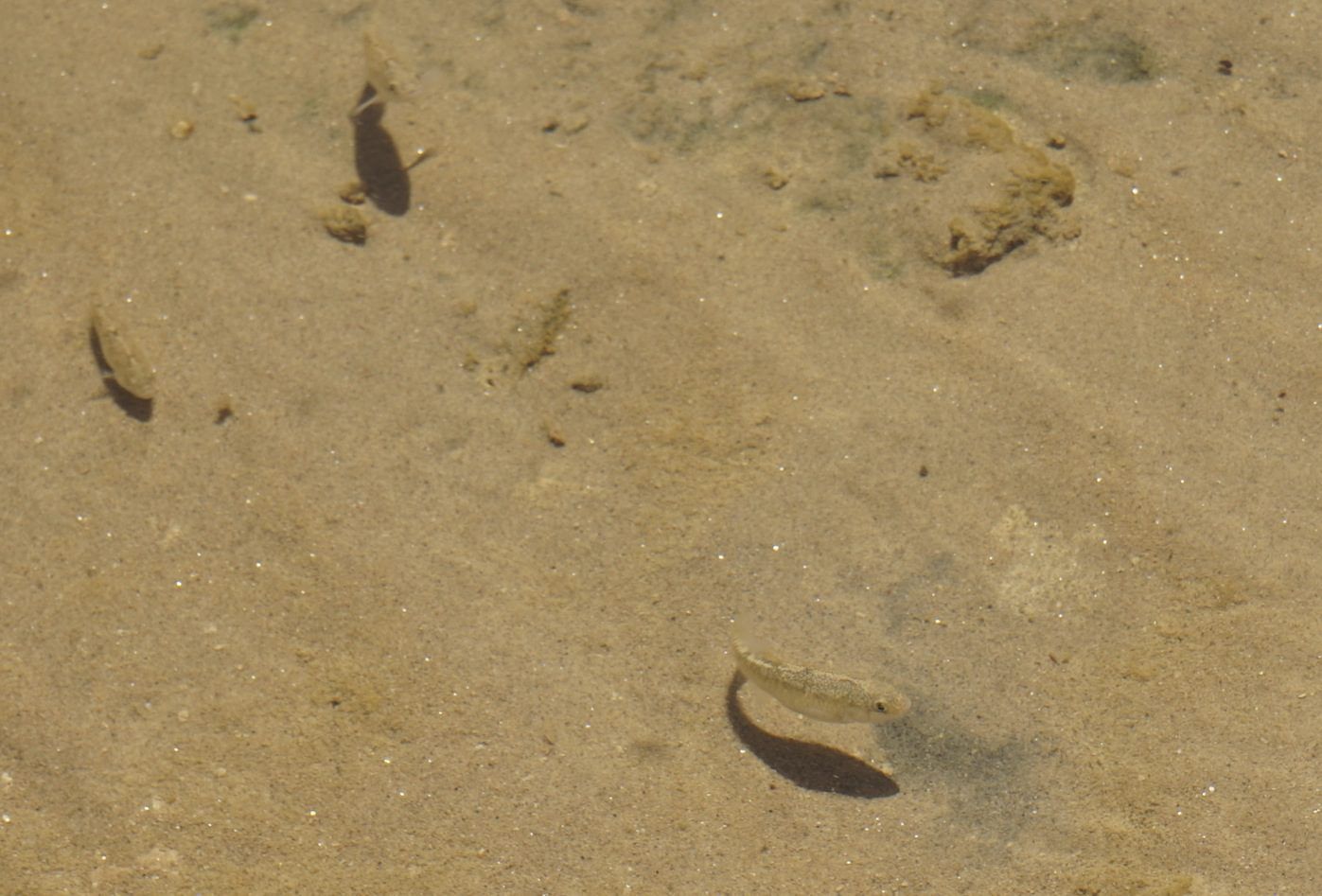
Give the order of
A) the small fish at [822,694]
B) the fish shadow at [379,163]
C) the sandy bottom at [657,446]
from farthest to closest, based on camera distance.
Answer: the fish shadow at [379,163]
the sandy bottom at [657,446]
the small fish at [822,694]

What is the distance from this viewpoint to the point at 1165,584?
3863 mm

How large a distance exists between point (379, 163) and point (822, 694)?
2.96 m

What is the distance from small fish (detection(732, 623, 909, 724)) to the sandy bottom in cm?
18

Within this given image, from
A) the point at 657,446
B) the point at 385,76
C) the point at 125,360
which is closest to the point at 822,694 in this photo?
the point at 657,446

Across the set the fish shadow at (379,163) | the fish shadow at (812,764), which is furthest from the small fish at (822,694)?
the fish shadow at (379,163)

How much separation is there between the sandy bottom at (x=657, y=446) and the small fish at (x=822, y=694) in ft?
0.60

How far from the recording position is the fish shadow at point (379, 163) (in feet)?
15.5

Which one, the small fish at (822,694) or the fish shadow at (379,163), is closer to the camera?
the small fish at (822,694)

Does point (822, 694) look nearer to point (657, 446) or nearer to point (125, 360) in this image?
point (657, 446)

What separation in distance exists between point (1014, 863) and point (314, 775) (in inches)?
89.3

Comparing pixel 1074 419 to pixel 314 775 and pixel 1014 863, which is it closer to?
pixel 1014 863

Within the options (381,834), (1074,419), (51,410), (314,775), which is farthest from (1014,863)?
(51,410)

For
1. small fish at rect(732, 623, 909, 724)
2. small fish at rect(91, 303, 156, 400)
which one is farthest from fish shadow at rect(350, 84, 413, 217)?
small fish at rect(732, 623, 909, 724)

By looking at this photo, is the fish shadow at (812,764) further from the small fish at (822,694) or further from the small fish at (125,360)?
the small fish at (125,360)
